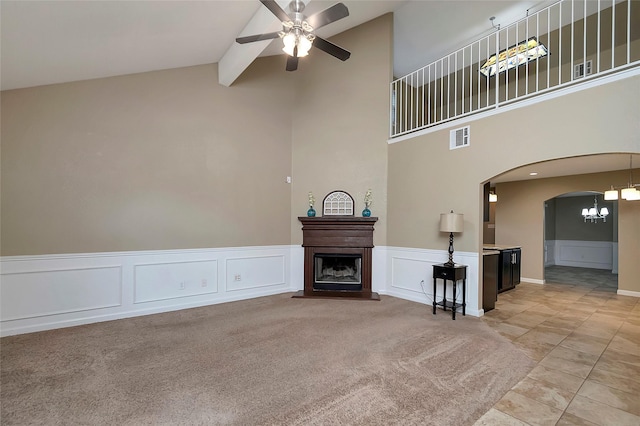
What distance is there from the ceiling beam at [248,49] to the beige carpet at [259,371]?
3.40 m

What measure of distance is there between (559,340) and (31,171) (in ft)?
20.0

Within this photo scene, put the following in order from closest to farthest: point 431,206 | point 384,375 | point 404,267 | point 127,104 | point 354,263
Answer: point 384,375 < point 127,104 < point 431,206 < point 404,267 < point 354,263

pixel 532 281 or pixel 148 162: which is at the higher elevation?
pixel 148 162

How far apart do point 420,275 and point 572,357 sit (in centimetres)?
207

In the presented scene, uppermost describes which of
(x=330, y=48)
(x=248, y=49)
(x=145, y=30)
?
(x=248, y=49)

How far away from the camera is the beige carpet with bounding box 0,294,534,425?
1931 millimetres

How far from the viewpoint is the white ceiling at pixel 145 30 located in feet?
8.20

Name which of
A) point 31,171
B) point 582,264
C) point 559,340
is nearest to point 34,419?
point 31,171

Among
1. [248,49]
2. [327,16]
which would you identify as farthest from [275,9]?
[248,49]

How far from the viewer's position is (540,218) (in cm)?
667

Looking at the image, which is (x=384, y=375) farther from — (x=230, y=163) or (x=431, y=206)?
(x=230, y=163)

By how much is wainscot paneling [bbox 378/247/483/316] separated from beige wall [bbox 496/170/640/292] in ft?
12.2

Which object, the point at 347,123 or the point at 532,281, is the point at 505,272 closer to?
the point at 532,281

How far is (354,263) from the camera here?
17.5ft
